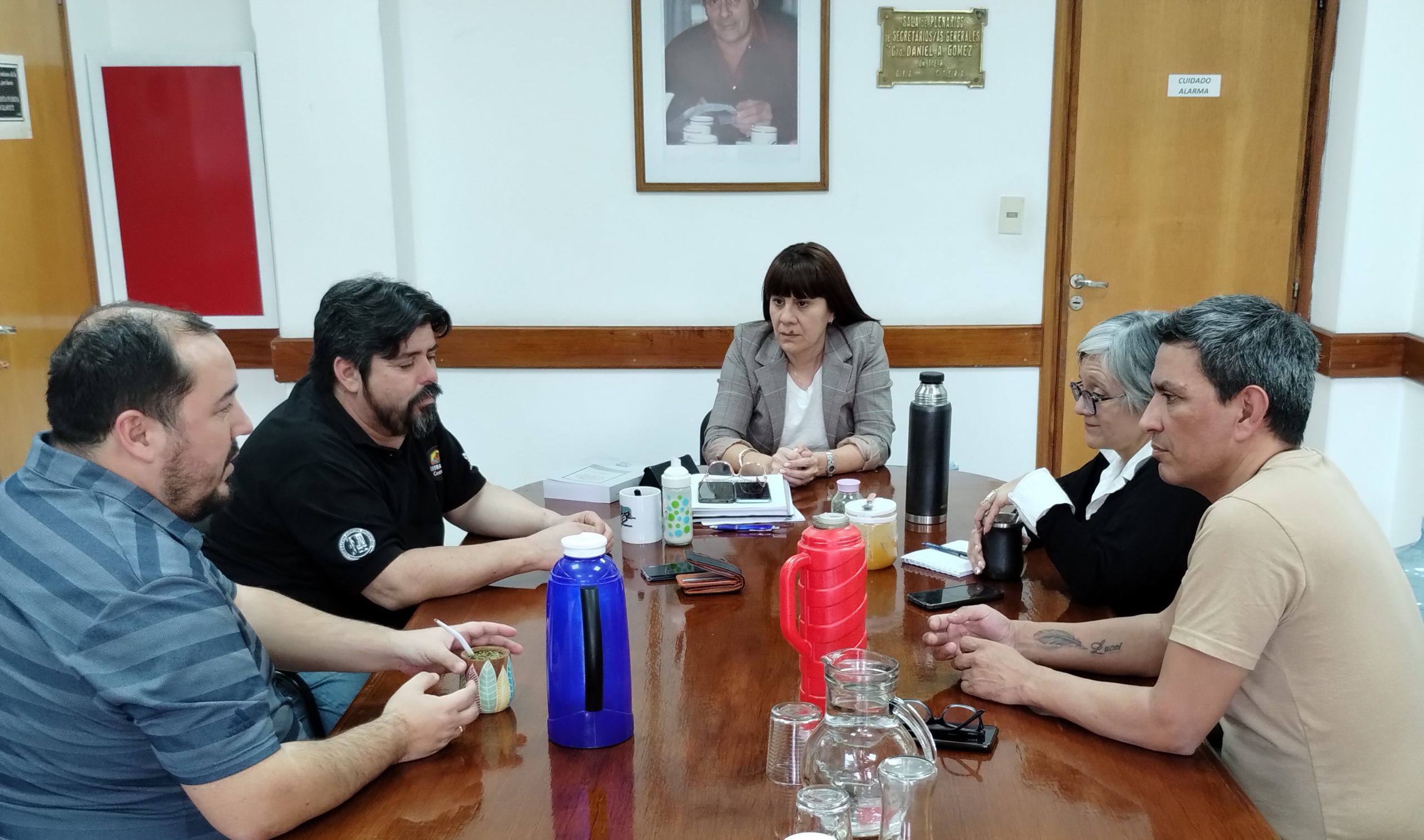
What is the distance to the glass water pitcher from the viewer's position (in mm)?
1218

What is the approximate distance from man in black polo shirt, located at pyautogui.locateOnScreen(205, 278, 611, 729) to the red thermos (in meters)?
0.69

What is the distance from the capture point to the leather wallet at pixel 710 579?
1973mm

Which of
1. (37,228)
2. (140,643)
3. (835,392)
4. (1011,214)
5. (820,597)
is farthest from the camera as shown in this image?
(1011,214)

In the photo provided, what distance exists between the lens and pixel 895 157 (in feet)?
12.6

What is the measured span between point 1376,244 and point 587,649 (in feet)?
11.5

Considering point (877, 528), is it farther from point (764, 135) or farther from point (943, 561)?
point (764, 135)

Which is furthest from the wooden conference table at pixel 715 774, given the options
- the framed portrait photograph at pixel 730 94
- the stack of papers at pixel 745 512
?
the framed portrait photograph at pixel 730 94

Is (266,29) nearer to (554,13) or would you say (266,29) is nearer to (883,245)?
(554,13)

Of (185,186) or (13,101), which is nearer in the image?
(13,101)

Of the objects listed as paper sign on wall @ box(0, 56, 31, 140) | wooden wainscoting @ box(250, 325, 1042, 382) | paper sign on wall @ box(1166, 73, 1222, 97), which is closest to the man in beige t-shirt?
wooden wainscoting @ box(250, 325, 1042, 382)

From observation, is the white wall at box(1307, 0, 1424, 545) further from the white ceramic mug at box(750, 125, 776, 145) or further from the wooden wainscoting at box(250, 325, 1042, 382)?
the white ceramic mug at box(750, 125, 776, 145)

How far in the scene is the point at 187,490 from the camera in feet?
4.78

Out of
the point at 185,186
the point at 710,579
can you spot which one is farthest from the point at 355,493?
Answer: the point at 185,186

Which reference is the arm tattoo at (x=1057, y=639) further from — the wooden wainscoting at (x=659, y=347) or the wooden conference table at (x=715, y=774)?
the wooden wainscoting at (x=659, y=347)
